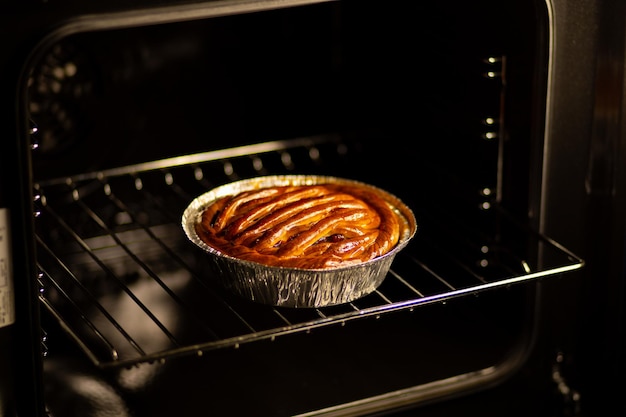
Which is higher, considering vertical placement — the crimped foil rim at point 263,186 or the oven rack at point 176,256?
the crimped foil rim at point 263,186

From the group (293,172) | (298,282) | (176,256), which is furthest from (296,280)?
(293,172)

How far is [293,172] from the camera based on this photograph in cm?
167

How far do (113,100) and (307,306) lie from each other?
0.55 m

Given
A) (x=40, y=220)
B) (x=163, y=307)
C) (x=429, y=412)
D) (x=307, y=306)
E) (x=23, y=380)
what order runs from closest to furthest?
(x=23, y=380)
(x=307, y=306)
(x=429, y=412)
(x=163, y=307)
(x=40, y=220)

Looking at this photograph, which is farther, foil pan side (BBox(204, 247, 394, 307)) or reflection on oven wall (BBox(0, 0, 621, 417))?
reflection on oven wall (BBox(0, 0, 621, 417))

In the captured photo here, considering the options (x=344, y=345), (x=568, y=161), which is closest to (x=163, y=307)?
(x=344, y=345)

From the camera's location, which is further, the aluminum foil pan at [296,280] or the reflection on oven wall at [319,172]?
the reflection on oven wall at [319,172]

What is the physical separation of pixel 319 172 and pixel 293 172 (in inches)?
2.0

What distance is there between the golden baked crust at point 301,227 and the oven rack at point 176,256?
0.08 metres

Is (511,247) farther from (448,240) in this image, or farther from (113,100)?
(113,100)

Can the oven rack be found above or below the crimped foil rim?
below

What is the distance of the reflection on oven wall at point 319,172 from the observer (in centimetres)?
126

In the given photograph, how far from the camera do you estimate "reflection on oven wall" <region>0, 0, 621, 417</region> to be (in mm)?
1260

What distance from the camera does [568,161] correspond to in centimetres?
121
